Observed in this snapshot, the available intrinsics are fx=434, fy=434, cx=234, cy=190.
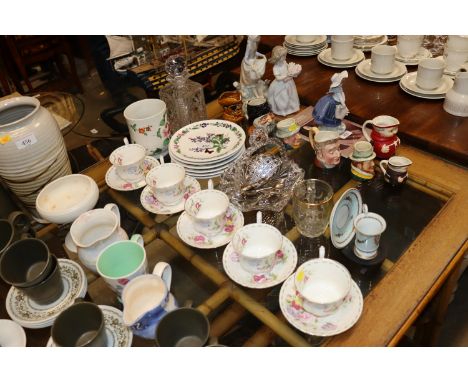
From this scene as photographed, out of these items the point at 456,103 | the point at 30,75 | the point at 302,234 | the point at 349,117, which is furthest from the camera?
the point at 30,75

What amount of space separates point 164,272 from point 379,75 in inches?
49.4

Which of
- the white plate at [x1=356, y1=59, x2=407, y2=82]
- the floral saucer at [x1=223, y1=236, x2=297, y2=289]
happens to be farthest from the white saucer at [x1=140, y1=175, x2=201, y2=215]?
the white plate at [x1=356, y1=59, x2=407, y2=82]

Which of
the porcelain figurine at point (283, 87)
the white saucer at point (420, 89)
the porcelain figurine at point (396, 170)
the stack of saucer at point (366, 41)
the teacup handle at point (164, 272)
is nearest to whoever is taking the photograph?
the teacup handle at point (164, 272)

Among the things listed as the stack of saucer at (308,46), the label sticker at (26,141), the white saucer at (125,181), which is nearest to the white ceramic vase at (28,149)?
the label sticker at (26,141)

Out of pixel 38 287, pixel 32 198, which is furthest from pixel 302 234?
pixel 32 198

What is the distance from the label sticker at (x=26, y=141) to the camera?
130 centimetres

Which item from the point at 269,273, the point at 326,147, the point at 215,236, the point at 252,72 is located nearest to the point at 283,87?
the point at 252,72

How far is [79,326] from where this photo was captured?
99cm

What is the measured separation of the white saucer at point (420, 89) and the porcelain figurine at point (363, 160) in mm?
477

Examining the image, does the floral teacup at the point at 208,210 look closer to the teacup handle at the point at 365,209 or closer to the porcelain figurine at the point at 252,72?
the teacup handle at the point at 365,209

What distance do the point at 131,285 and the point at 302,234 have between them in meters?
0.49

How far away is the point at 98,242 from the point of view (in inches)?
43.8

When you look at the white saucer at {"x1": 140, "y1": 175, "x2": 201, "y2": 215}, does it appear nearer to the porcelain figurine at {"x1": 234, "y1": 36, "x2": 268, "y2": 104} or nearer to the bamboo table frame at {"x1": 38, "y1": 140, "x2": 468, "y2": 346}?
the bamboo table frame at {"x1": 38, "y1": 140, "x2": 468, "y2": 346}

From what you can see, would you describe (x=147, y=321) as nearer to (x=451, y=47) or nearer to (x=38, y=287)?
(x=38, y=287)
